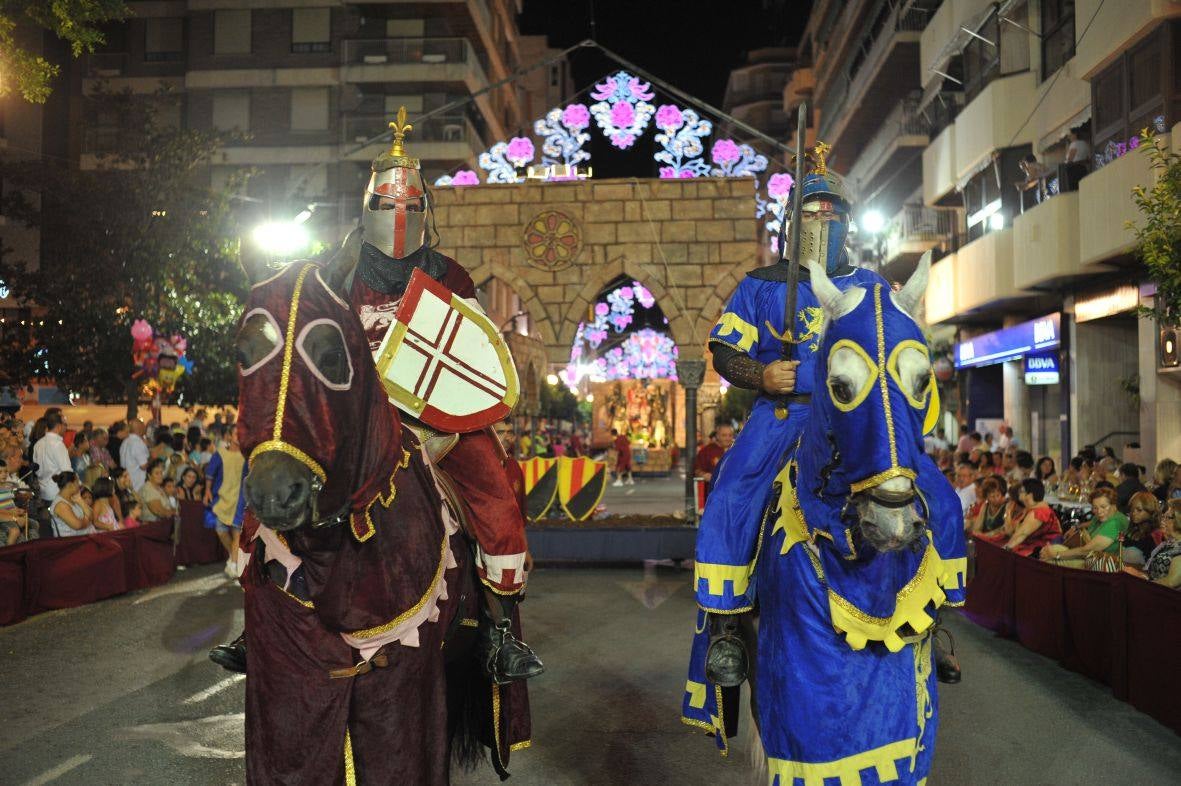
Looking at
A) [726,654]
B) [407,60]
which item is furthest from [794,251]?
[407,60]

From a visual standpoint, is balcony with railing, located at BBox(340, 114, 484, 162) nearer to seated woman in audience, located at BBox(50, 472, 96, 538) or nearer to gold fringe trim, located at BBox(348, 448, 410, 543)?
seated woman in audience, located at BBox(50, 472, 96, 538)

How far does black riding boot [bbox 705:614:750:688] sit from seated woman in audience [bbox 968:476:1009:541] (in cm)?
829

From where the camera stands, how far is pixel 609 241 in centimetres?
1811

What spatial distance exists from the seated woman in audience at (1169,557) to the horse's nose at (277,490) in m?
6.39

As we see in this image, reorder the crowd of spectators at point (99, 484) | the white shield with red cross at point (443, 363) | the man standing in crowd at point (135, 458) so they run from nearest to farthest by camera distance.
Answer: the white shield with red cross at point (443, 363)
the crowd of spectators at point (99, 484)
the man standing in crowd at point (135, 458)

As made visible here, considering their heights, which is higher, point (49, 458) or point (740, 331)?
point (740, 331)

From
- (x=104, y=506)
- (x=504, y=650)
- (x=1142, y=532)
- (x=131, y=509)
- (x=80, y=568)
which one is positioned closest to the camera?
(x=504, y=650)

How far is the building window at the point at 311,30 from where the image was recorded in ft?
127

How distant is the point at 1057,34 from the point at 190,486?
58.5 feet

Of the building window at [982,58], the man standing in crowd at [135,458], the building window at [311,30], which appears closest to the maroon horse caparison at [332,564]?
the man standing in crowd at [135,458]

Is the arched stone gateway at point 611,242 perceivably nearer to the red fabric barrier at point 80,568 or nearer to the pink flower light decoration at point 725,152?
the pink flower light decoration at point 725,152

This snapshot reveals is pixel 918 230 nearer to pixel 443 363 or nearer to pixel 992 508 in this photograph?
pixel 992 508

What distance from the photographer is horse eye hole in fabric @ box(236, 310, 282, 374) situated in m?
2.88

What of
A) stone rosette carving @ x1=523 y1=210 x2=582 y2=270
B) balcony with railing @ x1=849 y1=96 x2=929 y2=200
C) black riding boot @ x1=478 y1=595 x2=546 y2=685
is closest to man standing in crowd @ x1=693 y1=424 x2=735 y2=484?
stone rosette carving @ x1=523 y1=210 x2=582 y2=270
